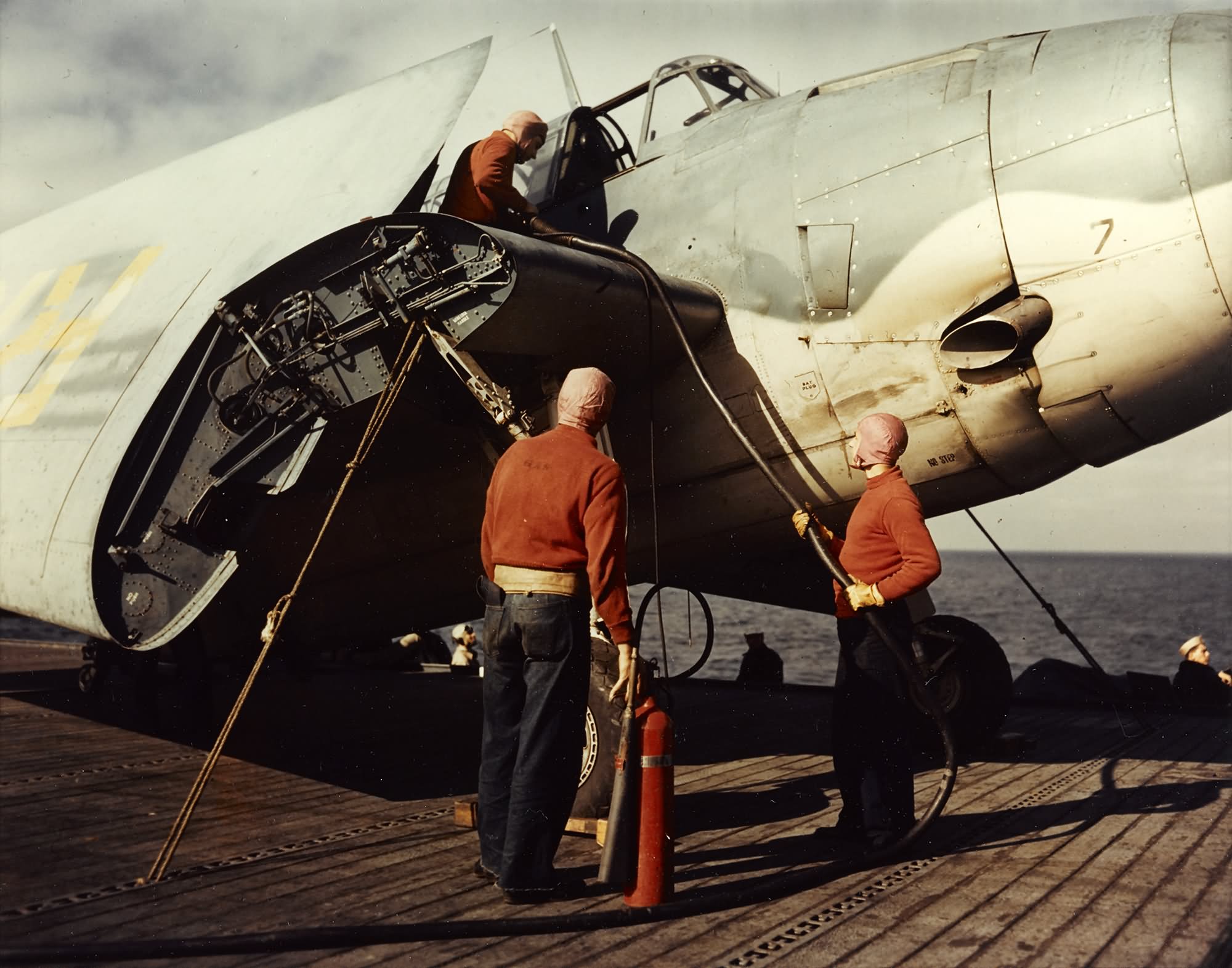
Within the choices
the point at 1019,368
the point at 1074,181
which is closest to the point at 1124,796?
the point at 1019,368

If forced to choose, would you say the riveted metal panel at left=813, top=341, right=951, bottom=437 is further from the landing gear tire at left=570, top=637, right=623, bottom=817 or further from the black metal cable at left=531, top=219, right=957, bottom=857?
the landing gear tire at left=570, top=637, right=623, bottom=817

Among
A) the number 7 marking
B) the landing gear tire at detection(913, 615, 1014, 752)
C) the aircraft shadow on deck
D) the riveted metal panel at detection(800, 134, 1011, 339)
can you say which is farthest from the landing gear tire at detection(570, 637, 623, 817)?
the number 7 marking

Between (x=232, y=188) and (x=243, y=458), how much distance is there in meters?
2.75

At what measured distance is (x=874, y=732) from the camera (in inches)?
174

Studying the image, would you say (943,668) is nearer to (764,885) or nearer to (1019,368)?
(1019,368)

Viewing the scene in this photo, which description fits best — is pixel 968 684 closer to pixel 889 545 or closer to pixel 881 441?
pixel 889 545

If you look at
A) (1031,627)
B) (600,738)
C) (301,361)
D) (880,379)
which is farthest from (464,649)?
(1031,627)

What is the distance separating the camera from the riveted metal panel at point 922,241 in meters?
5.11

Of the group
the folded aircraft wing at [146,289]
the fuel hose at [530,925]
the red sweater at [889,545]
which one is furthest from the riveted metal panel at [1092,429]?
the folded aircraft wing at [146,289]

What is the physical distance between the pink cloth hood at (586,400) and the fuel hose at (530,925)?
108cm

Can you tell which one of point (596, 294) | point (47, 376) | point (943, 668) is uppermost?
point (47, 376)

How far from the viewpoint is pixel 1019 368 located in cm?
516

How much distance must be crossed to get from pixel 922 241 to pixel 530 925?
3.73 metres

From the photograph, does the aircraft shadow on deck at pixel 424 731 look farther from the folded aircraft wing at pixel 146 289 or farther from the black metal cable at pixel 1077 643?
the folded aircraft wing at pixel 146 289
